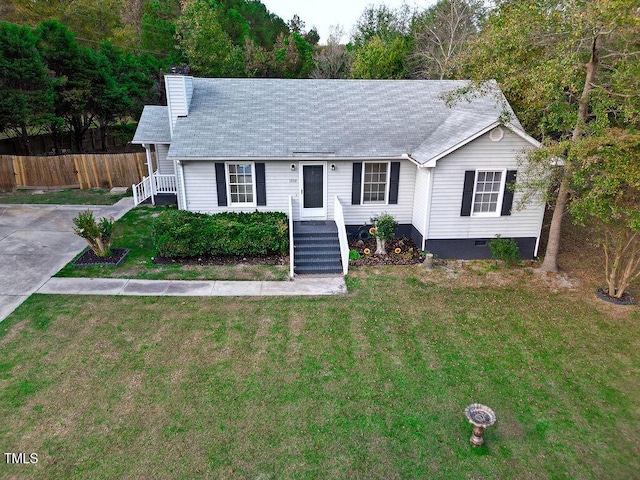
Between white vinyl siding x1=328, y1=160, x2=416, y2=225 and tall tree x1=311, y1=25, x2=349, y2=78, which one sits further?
tall tree x1=311, y1=25, x2=349, y2=78

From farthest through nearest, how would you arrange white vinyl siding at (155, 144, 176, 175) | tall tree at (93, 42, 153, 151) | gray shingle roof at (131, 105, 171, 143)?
tall tree at (93, 42, 153, 151) → white vinyl siding at (155, 144, 176, 175) → gray shingle roof at (131, 105, 171, 143)

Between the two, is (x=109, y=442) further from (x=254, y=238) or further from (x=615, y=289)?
(x=615, y=289)

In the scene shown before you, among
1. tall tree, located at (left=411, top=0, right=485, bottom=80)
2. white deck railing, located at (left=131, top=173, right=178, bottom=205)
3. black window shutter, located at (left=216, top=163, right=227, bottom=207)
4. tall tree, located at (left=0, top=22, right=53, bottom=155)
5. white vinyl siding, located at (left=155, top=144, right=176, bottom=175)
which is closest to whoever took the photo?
black window shutter, located at (left=216, top=163, right=227, bottom=207)

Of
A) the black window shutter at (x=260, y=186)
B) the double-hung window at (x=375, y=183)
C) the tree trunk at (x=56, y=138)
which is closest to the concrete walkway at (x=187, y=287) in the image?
the black window shutter at (x=260, y=186)

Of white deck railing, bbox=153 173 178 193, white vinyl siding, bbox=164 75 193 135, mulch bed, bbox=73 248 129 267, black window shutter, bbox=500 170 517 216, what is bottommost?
mulch bed, bbox=73 248 129 267

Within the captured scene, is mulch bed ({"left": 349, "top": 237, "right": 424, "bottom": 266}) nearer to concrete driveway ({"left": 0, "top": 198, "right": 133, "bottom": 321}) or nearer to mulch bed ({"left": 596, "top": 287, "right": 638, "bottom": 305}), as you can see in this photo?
mulch bed ({"left": 596, "top": 287, "right": 638, "bottom": 305})

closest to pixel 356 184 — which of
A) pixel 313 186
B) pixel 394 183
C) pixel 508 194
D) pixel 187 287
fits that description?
pixel 394 183

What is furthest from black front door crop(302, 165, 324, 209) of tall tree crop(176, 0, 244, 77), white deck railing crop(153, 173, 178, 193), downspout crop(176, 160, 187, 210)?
tall tree crop(176, 0, 244, 77)

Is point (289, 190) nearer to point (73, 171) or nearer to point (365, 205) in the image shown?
point (365, 205)
